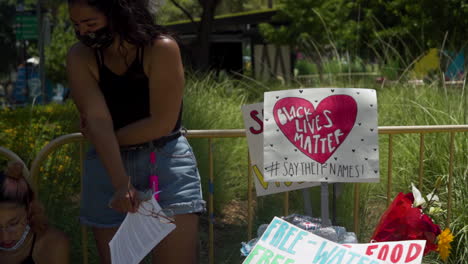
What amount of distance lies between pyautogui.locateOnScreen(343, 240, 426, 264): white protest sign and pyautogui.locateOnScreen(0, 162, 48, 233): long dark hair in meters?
1.21

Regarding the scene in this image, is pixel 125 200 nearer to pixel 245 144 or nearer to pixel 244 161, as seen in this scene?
pixel 244 161

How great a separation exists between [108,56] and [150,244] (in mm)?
683

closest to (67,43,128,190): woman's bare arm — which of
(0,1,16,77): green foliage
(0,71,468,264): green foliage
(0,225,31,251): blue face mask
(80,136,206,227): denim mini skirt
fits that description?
(80,136,206,227): denim mini skirt

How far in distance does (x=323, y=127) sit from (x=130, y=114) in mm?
879

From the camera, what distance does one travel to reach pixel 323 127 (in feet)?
9.04

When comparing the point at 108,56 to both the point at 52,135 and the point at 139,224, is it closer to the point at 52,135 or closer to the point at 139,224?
the point at 139,224

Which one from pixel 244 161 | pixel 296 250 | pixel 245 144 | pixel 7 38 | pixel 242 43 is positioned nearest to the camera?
pixel 296 250

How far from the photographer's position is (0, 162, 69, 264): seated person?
2.50 m

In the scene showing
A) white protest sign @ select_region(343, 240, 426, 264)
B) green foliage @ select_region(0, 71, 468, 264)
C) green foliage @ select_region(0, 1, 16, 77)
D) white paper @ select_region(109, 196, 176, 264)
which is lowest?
green foliage @ select_region(0, 1, 16, 77)

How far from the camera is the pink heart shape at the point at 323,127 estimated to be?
274 cm

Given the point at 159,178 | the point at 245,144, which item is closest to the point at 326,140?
the point at 159,178

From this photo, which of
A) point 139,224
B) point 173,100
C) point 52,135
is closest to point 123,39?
point 173,100

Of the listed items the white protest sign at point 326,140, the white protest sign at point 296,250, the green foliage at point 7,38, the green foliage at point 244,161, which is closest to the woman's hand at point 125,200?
the white protest sign at point 296,250

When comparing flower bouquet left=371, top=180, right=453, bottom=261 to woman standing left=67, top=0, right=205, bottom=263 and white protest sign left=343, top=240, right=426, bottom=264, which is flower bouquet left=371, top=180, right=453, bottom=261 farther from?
woman standing left=67, top=0, right=205, bottom=263
